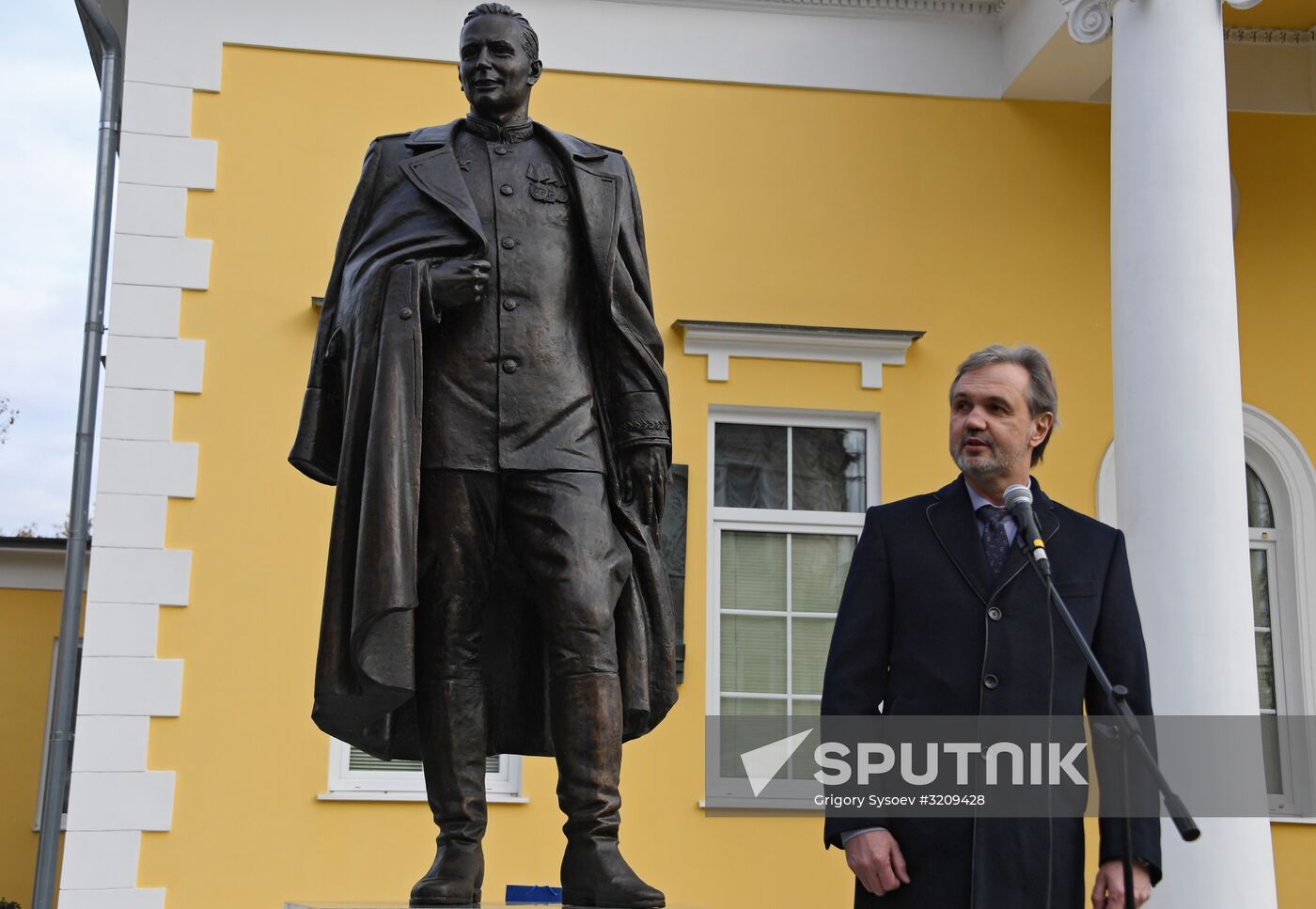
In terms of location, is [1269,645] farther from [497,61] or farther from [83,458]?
[497,61]

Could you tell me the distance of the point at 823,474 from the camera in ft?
30.1

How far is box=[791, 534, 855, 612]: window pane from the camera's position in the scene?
9047mm

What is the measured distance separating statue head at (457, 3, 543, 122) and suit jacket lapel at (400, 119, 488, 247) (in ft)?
0.42

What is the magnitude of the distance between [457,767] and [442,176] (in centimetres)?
136

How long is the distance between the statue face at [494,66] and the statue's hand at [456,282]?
0.45 metres

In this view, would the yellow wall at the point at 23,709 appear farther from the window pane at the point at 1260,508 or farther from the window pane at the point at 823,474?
the window pane at the point at 1260,508

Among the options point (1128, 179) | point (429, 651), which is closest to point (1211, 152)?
point (1128, 179)

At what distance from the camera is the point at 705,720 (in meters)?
8.61

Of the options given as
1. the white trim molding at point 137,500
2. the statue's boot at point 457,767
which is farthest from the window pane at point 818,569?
the statue's boot at point 457,767

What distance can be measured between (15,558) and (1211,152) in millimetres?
11169

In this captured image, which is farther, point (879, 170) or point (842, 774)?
point (879, 170)

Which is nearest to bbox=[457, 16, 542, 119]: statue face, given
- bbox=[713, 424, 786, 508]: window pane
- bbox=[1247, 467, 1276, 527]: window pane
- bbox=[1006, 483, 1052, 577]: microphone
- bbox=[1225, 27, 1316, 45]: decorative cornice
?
bbox=[1006, 483, 1052, 577]: microphone

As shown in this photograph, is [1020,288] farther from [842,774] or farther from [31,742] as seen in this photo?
[31,742]

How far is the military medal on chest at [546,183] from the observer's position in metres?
3.93
